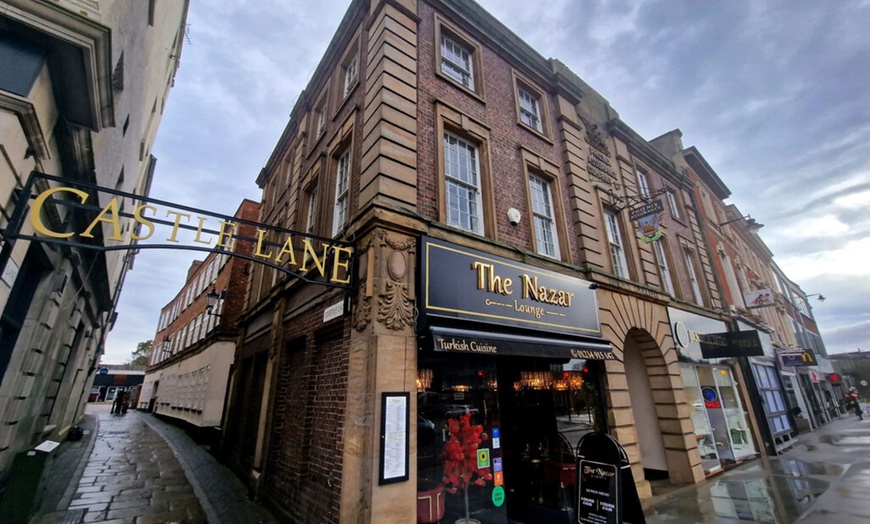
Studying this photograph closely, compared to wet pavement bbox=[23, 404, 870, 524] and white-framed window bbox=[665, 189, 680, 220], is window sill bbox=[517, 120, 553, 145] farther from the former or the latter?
wet pavement bbox=[23, 404, 870, 524]

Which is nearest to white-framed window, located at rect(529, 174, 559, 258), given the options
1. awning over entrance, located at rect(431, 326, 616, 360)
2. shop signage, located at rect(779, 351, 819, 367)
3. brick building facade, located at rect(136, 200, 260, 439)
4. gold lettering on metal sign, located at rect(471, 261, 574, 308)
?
gold lettering on metal sign, located at rect(471, 261, 574, 308)

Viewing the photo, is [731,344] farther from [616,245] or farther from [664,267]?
[616,245]

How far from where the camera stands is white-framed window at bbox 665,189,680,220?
609 inches

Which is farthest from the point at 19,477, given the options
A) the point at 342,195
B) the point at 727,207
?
the point at 727,207

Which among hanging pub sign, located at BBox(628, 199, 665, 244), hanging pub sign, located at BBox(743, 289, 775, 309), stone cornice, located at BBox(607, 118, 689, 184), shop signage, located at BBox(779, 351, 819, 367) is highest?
stone cornice, located at BBox(607, 118, 689, 184)

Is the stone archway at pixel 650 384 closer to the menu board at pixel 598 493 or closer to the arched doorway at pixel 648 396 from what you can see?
the arched doorway at pixel 648 396

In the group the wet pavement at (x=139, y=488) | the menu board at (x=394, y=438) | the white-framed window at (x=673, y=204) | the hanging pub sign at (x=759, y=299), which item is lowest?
the wet pavement at (x=139, y=488)

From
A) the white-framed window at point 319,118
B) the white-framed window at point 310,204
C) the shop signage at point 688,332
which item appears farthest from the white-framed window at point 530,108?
the shop signage at point 688,332

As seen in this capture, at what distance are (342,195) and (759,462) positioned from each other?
16.3 metres

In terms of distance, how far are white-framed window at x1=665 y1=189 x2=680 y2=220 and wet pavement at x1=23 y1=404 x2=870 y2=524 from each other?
383 inches

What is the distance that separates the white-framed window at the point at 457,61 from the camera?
8867 mm

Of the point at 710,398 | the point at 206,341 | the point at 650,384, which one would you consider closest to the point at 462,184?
the point at 650,384

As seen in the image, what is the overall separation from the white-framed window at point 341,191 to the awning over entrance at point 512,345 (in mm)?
3859

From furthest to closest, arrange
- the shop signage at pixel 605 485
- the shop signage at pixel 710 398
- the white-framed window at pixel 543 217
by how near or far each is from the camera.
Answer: the shop signage at pixel 710 398 < the white-framed window at pixel 543 217 < the shop signage at pixel 605 485
